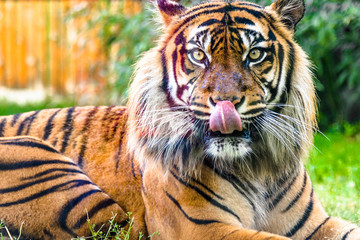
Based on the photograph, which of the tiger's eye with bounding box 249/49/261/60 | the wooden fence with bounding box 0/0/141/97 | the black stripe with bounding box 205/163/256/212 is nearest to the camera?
the tiger's eye with bounding box 249/49/261/60

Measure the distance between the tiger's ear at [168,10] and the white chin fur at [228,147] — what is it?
85 cm

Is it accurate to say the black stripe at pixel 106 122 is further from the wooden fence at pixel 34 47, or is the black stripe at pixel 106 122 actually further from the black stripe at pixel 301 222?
the wooden fence at pixel 34 47

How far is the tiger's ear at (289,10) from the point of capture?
295 cm

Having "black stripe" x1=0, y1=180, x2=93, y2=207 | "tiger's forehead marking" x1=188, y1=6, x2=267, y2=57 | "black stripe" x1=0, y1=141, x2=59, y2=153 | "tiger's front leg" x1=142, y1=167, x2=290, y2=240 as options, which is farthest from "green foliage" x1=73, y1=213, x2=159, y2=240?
"tiger's forehead marking" x1=188, y1=6, x2=267, y2=57

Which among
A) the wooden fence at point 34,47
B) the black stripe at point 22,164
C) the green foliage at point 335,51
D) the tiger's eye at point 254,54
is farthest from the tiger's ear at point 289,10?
the wooden fence at point 34,47

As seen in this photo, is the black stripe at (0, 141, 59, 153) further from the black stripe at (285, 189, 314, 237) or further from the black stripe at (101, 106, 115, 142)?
the black stripe at (285, 189, 314, 237)

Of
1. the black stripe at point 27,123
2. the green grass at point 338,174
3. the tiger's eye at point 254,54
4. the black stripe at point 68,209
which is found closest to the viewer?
the tiger's eye at point 254,54

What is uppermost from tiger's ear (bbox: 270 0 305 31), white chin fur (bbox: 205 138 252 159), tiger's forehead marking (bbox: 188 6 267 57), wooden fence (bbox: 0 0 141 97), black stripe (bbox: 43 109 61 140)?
tiger's ear (bbox: 270 0 305 31)

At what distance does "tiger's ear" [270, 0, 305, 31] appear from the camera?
2953 millimetres

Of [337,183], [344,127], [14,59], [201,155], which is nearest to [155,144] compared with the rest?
[201,155]

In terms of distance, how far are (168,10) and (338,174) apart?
9.96ft

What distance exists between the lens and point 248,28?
275cm

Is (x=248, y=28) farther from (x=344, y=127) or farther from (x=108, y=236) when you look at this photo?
(x=344, y=127)

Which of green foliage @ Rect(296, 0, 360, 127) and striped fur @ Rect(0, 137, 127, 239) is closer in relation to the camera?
striped fur @ Rect(0, 137, 127, 239)
